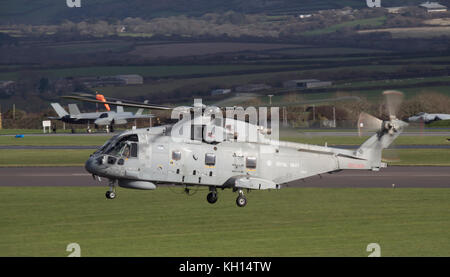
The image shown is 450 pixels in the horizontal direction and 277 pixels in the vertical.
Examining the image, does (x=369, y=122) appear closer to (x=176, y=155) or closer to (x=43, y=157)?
(x=176, y=155)

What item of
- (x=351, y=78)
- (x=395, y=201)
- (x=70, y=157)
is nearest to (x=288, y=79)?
(x=351, y=78)

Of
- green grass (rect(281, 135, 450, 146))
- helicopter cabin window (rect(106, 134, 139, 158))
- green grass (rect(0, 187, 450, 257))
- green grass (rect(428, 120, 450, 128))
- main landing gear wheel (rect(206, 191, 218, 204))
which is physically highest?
green grass (rect(428, 120, 450, 128))

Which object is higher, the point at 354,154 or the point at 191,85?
the point at 191,85

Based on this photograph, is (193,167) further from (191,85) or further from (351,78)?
(351,78)

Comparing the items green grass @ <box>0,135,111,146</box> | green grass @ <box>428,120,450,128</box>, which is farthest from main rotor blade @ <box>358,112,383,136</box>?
green grass @ <box>428,120,450,128</box>

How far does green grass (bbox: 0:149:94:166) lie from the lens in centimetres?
5909

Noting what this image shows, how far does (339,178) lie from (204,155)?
16022 millimetres

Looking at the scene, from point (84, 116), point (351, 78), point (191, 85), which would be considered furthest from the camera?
point (351, 78)

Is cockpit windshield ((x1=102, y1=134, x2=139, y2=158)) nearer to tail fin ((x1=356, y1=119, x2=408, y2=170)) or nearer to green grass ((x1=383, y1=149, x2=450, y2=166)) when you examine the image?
tail fin ((x1=356, y1=119, x2=408, y2=170))

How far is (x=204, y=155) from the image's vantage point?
102ft

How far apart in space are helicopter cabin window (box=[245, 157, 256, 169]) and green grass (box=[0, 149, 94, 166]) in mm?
27900

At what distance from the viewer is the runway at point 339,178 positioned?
41500 millimetres
